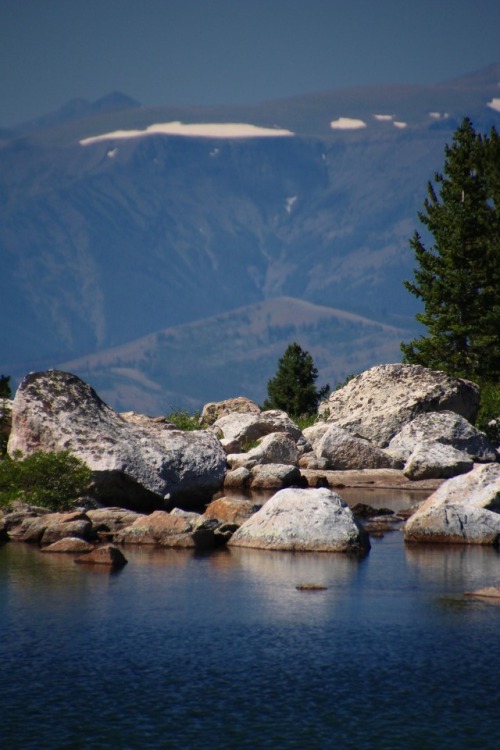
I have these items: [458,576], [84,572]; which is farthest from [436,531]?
[84,572]

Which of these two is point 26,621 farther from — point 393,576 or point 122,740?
point 393,576

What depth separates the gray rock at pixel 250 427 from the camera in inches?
1937

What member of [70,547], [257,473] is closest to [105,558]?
[70,547]

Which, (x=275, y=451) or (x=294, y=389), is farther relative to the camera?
(x=294, y=389)

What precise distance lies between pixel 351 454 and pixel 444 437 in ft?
11.7

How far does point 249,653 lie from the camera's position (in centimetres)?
1844

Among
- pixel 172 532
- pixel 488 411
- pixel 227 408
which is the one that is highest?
pixel 227 408

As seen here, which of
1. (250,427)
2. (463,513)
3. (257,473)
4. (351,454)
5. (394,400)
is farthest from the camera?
(394,400)

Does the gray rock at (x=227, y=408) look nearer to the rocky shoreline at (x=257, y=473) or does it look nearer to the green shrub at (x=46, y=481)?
the rocky shoreline at (x=257, y=473)

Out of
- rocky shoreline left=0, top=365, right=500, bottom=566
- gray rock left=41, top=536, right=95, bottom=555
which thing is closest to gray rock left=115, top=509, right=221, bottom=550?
rocky shoreline left=0, top=365, right=500, bottom=566

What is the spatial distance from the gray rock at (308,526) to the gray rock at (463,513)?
1.58 metres

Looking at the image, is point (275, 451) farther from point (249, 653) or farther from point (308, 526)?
point (249, 653)

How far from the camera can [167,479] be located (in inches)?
1288

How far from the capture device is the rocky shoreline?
88.3ft
